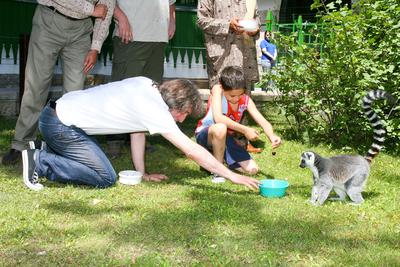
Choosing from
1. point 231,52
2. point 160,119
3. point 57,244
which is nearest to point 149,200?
point 160,119

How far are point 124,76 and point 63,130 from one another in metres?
1.46

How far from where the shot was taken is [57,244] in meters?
3.81

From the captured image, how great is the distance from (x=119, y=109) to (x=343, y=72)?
135 inches

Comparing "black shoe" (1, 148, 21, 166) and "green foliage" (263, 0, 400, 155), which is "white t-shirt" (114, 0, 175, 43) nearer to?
"black shoe" (1, 148, 21, 166)

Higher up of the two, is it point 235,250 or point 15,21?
point 15,21

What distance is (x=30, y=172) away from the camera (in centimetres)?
507

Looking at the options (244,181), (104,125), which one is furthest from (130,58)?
(244,181)

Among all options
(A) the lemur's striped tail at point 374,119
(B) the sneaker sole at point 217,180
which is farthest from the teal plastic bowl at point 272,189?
(A) the lemur's striped tail at point 374,119

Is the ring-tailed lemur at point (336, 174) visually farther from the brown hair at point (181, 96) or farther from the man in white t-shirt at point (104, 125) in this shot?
the brown hair at point (181, 96)

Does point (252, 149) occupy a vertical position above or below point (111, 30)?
below

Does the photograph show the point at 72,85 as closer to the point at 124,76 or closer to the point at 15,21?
the point at 124,76

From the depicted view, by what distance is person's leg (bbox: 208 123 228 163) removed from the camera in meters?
5.71

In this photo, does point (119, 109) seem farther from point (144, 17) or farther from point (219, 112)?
point (144, 17)

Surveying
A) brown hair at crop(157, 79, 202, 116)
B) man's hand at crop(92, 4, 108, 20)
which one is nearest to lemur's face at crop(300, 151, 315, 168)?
brown hair at crop(157, 79, 202, 116)
